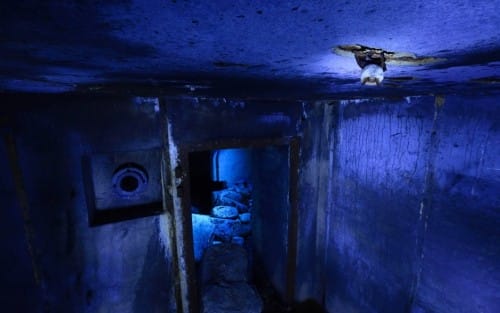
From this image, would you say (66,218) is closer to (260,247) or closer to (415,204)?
(260,247)

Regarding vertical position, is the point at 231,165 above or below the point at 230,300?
above

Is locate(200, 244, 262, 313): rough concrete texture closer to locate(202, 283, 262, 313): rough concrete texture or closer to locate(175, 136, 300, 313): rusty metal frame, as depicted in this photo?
locate(202, 283, 262, 313): rough concrete texture

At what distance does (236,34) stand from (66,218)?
2.11 metres

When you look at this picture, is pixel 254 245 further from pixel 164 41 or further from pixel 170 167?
pixel 164 41

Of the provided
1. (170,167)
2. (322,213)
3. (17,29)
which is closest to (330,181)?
(322,213)

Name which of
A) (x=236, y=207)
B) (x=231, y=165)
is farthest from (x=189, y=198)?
(x=231, y=165)

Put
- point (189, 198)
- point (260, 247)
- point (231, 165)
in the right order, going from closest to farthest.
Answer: point (189, 198) → point (260, 247) → point (231, 165)

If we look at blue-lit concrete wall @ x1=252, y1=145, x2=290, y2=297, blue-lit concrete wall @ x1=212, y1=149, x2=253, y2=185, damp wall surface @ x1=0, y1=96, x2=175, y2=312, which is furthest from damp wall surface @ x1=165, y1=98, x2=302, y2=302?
blue-lit concrete wall @ x1=212, y1=149, x2=253, y2=185

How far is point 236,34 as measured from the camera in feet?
A: 1.90

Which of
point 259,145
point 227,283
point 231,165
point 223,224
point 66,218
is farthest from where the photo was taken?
point 231,165

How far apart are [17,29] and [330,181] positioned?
2814 millimetres

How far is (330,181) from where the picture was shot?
2.87 metres

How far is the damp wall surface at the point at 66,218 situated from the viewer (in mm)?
1763

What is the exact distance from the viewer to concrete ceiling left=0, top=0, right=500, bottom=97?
0.44 metres
